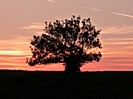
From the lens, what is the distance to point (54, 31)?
74875 millimetres
